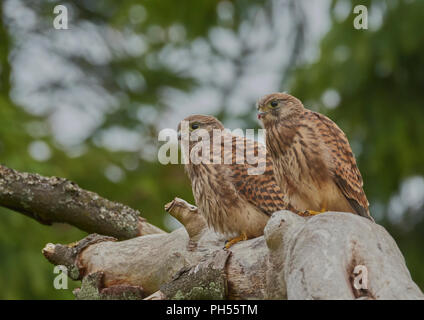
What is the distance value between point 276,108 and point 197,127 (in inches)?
25.8

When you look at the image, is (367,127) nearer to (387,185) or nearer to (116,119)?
(387,185)

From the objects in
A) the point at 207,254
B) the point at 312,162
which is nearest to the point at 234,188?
the point at 207,254

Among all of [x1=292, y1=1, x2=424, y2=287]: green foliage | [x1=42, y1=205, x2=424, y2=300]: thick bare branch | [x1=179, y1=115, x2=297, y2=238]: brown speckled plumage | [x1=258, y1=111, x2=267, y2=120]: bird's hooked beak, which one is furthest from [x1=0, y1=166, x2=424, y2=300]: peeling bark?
[x1=292, y1=1, x2=424, y2=287]: green foliage

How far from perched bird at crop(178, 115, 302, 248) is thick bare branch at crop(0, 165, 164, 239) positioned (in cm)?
59

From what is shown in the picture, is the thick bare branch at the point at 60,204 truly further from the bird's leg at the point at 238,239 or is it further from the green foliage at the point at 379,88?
the green foliage at the point at 379,88

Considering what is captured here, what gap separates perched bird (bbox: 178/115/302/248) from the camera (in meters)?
4.26

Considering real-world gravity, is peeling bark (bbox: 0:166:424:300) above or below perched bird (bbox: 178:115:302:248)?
below

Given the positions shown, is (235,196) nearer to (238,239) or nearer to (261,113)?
(238,239)

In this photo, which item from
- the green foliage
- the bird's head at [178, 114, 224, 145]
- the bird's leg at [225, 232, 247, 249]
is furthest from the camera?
the green foliage

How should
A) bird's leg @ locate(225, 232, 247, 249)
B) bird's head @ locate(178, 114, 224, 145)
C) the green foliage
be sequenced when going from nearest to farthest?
bird's leg @ locate(225, 232, 247, 249) < bird's head @ locate(178, 114, 224, 145) < the green foliage

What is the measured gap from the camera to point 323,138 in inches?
161

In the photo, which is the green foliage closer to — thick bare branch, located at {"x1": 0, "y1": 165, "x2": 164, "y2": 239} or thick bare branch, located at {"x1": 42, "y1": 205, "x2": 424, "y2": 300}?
thick bare branch, located at {"x1": 0, "y1": 165, "x2": 164, "y2": 239}

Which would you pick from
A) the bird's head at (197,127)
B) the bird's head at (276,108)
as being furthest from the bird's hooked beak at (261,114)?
the bird's head at (197,127)
